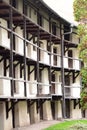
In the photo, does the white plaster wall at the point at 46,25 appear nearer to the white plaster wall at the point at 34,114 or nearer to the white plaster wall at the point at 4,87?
the white plaster wall at the point at 34,114

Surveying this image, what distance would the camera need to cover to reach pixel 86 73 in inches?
1085

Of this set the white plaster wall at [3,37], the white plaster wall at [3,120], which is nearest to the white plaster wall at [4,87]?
the white plaster wall at [3,120]

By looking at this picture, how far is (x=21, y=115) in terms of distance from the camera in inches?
1346

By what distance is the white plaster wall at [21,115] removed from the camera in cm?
3341

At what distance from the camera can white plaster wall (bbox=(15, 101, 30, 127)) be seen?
110 ft

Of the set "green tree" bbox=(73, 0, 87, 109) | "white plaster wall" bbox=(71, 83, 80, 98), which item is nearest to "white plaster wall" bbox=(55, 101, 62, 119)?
"white plaster wall" bbox=(71, 83, 80, 98)

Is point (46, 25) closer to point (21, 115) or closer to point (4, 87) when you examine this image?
point (21, 115)

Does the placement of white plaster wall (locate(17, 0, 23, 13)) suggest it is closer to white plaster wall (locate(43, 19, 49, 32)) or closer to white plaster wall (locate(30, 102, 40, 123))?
white plaster wall (locate(43, 19, 49, 32))

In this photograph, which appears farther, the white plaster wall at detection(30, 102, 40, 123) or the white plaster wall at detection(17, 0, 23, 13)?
the white plaster wall at detection(30, 102, 40, 123)

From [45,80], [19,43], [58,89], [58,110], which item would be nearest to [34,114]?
[45,80]

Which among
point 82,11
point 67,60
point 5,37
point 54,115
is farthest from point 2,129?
point 67,60

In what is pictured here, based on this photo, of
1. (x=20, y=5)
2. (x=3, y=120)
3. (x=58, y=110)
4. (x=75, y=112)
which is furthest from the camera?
(x=75, y=112)

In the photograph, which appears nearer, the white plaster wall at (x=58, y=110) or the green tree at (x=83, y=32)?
the green tree at (x=83, y=32)

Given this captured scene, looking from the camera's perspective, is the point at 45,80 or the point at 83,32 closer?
the point at 83,32
